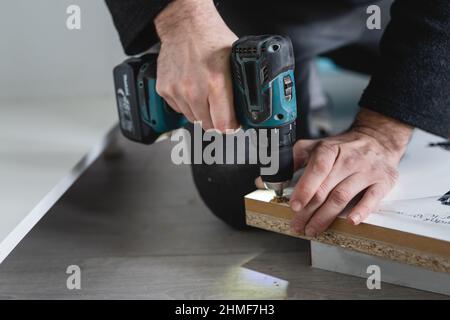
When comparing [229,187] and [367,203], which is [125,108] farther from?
[367,203]

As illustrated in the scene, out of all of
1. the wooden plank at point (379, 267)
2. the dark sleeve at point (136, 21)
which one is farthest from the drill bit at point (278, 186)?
the dark sleeve at point (136, 21)

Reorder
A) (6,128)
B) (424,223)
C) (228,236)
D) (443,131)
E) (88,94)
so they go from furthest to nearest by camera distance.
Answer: (88,94), (6,128), (228,236), (443,131), (424,223)

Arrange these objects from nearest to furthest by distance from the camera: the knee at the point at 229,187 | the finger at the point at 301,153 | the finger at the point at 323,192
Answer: the finger at the point at 323,192 → the finger at the point at 301,153 → the knee at the point at 229,187

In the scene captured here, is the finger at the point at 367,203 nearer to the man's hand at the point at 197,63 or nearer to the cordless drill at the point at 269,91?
the cordless drill at the point at 269,91

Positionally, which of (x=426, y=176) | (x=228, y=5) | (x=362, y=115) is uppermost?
(x=228, y=5)

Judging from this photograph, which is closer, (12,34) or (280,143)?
(280,143)

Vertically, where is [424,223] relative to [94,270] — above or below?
above

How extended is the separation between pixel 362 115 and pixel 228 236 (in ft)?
1.21

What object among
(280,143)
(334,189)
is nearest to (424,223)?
(334,189)

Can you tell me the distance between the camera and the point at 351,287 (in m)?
0.97

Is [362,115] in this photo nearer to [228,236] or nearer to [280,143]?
[280,143]

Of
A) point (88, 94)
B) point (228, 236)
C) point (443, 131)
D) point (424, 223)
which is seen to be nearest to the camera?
point (424, 223)

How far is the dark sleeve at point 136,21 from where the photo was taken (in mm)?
980

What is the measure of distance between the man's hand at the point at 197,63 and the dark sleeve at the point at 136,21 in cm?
3
